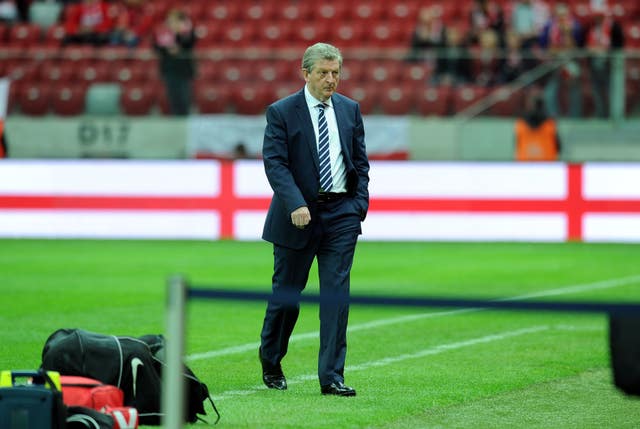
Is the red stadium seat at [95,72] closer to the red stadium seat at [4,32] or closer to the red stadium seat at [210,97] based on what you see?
the red stadium seat at [210,97]

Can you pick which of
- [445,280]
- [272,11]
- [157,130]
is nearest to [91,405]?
[445,280]

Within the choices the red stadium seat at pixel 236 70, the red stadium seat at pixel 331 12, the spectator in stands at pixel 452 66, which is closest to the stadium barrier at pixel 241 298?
the spectator in stands at pixel 452 66

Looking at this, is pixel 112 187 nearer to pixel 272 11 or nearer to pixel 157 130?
pixel 157 130

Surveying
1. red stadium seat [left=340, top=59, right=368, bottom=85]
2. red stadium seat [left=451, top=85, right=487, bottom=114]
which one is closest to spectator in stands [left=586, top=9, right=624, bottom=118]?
red stadium seat [left=451, top=85, right=487, bottom=114]

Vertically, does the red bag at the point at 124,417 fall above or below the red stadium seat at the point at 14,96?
below

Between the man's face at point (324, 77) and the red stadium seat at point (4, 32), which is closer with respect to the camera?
the man's face at point (324, 77)

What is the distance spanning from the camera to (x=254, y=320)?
513 inches

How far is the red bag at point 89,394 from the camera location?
7012 millimetres

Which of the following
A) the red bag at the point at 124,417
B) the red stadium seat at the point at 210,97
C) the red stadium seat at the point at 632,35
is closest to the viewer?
the red bag at the point at 124,417

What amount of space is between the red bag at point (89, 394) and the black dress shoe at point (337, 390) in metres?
1.86

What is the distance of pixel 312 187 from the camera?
8.96 meters

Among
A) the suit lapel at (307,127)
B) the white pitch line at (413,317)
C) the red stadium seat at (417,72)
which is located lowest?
the white pitch line at (413,317)

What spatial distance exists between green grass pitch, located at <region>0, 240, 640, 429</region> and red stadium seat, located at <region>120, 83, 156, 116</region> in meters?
3.08

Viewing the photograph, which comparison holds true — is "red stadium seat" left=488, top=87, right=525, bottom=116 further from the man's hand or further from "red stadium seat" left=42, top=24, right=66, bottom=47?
the man's hand
